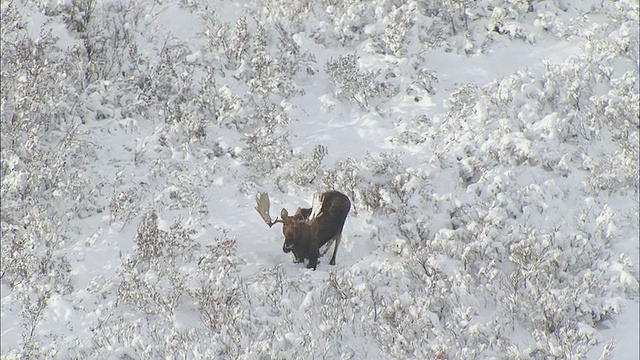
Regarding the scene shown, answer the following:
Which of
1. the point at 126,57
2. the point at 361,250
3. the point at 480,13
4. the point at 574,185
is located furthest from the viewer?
the point at 480,13

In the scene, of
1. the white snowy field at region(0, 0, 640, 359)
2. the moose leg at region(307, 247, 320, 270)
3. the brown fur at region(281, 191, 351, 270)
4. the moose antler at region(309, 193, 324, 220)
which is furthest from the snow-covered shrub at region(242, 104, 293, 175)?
the moose leg at region(307, 247, 320, 270)

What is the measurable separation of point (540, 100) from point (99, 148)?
23.2ft

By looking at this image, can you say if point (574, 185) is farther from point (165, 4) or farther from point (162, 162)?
point (165, 4)

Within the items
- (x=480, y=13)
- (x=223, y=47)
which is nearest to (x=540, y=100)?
(x=480, y=13)

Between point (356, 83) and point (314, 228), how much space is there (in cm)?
370

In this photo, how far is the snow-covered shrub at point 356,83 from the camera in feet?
33.2

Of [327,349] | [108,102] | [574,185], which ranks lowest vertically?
[574,185]

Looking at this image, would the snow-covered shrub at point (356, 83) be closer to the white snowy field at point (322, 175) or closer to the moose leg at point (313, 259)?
the white snowy field at point (322, 175)

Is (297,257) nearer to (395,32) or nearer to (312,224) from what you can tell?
(312,224)

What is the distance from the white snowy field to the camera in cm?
648

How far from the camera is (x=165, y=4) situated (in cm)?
1192

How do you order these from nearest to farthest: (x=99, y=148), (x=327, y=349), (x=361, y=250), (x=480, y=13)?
(x=327, y=349) → (x=361, y=250) → (x=99, y=148) → (x=480, y=13)

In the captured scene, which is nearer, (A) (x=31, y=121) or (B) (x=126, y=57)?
(A) (x=31, y=121)

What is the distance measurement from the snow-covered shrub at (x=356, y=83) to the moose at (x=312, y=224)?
2.99 m
